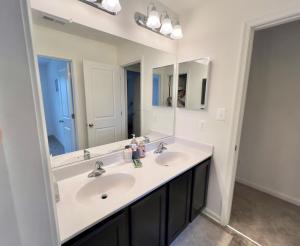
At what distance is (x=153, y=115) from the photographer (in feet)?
6.30

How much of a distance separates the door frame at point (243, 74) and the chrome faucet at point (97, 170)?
1.25 metres

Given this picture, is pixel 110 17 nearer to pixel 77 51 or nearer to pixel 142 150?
pixel 77 51

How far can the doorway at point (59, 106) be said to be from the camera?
1.13 metres

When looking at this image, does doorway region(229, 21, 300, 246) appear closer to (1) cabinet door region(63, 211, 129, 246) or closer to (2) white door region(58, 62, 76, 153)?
(1) cabinet door region(63, 211, 129, 246)

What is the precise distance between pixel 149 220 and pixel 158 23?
5.64 ft

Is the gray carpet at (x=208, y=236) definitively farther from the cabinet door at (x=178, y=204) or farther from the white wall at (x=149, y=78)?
the white wall at (x=149, y=78)

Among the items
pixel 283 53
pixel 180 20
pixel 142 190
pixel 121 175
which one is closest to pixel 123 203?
pixel 142 190

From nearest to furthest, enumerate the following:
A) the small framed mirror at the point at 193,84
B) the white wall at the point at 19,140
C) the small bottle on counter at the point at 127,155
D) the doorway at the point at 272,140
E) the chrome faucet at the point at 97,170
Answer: the white wall at the point at 19,140
the chrome faucet at the point at 97,170
the small bottle on counter at the point at 127,155
the small framed mirror at the point at 193,84
the doorway at the point at 272,140

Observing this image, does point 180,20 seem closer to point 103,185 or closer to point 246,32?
point 246,32

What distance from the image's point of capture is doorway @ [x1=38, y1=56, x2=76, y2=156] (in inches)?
44.6

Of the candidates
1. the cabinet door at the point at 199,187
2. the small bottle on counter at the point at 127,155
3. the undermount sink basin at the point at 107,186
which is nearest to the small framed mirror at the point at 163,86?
the small bottle on counter at the point at 127,155

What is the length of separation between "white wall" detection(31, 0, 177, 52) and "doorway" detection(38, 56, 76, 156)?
1.03 ft

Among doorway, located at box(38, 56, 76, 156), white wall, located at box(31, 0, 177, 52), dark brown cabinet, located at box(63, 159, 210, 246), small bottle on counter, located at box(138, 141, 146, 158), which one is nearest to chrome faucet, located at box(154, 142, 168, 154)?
small bottle on counter, located at box(138, 141, 146, 158)

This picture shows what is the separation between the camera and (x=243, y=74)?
139 cm
